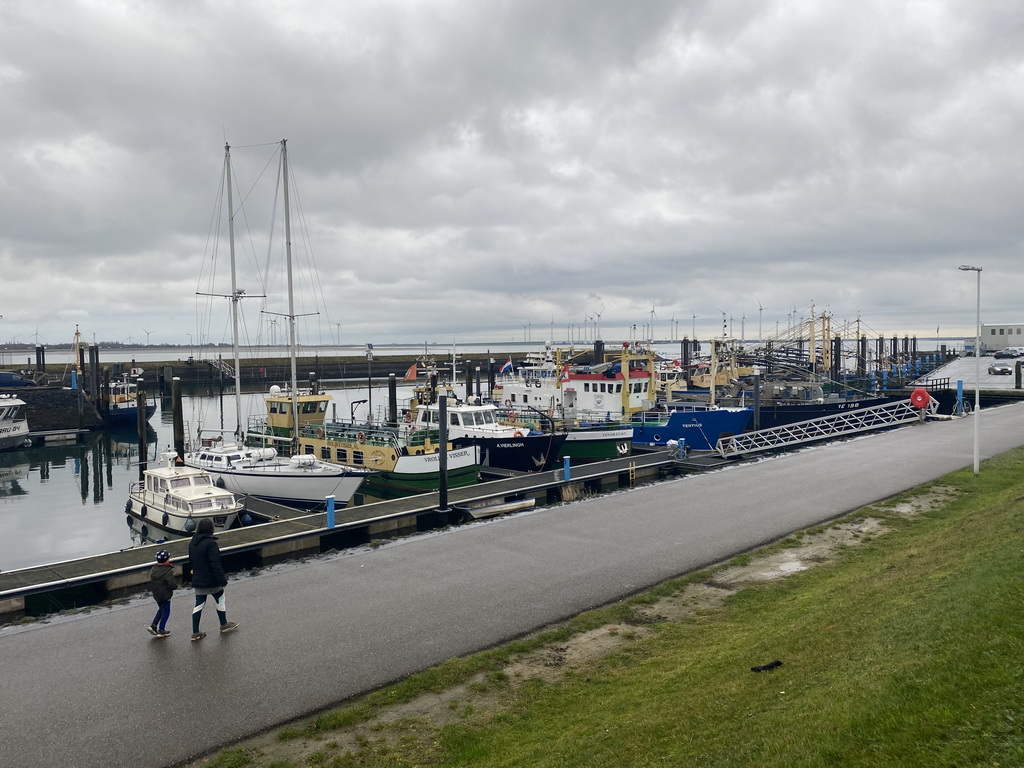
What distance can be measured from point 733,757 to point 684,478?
56.2 ft

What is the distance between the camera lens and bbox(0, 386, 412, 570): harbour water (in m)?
22.8

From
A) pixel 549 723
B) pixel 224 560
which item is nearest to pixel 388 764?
pixel 549 723

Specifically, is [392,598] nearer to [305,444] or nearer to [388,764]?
[388,764]

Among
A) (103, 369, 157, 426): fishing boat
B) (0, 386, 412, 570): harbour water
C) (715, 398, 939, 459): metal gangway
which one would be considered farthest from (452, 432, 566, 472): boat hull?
(103, 369, 157, 426): fishing boat

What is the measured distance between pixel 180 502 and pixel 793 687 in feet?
59.1

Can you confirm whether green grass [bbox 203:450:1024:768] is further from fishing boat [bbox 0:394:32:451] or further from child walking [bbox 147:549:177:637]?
fishing boat [bbox 0:394:32:451]

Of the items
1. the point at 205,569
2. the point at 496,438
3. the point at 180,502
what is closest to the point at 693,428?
the point at 496,438

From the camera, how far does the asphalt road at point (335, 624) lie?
7461 mm

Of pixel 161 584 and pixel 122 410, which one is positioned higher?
pixel 161 584

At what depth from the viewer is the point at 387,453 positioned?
25453mm

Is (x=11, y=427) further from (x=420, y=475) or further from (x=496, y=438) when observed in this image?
(x=420, y=475)

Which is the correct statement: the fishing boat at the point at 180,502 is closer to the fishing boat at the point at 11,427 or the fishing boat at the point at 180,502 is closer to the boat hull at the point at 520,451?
the boat hull at the point at 520,451

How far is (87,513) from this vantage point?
92.8ft

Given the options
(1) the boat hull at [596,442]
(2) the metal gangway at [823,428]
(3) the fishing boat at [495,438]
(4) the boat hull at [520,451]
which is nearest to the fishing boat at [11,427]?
(3) the fishing boat at [495,438]
